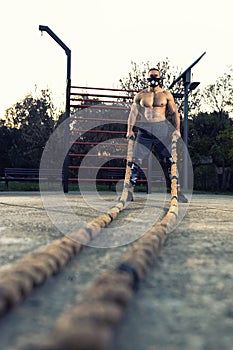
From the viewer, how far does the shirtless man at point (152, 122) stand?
226 inches

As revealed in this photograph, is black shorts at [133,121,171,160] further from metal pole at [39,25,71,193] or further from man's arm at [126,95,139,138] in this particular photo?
metal pole at [39,25,71,193]

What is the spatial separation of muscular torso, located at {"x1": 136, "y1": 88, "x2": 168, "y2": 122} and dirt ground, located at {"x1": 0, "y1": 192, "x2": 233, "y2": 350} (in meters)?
3.33

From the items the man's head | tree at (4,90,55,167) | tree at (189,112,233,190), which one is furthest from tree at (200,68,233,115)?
the man's head

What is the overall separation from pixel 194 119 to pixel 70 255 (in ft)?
59.7

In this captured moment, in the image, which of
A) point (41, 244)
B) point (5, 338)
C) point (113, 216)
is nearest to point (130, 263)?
point (5, 338)

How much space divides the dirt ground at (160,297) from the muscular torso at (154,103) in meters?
Result: 3.33

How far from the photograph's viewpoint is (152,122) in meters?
5.75

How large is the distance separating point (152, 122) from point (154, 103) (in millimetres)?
277

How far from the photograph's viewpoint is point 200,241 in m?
2.55

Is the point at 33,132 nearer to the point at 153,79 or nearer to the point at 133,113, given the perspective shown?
the point at 133,113

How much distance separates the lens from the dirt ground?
40.3 inches

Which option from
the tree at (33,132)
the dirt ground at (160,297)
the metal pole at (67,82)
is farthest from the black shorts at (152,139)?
the tree at (33,132)

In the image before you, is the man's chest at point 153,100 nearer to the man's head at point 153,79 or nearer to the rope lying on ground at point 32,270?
the man's head at point 153,79

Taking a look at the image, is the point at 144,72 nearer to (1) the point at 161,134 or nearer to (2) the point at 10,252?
(1) the point at 161,134
